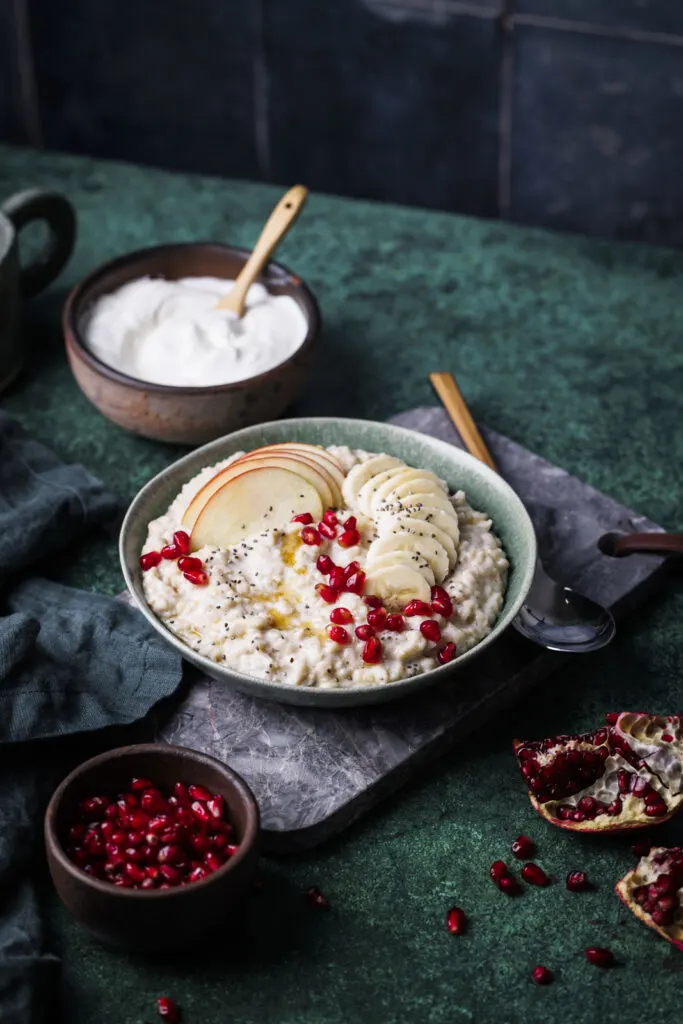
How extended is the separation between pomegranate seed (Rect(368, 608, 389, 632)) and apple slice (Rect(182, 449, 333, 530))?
0.29 metres

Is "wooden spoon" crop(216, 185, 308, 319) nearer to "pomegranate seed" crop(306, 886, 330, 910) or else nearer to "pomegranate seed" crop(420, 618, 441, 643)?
"pomegranate seed" crop(420, 618, 441, 643)

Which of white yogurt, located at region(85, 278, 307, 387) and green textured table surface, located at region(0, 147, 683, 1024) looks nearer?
green textured table surface, located at region(0, 147, 683, 1024)

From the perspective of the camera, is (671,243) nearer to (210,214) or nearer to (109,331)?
(210,214)

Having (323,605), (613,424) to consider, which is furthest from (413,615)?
(613,424)

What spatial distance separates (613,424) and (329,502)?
38.2 inches

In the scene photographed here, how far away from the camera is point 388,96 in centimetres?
414

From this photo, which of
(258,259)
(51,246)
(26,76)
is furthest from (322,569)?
(26,76)

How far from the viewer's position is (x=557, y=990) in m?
1.92

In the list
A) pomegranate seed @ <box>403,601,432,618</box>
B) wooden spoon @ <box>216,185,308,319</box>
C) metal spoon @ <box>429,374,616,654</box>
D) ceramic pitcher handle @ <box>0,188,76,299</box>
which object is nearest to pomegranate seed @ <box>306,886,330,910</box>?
pomegranate seed @ <box>403,601,432,618</box>

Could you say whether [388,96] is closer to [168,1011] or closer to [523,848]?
[523,848]

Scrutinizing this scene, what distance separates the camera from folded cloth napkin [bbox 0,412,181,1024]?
1.94 metres

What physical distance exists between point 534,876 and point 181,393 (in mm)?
1313

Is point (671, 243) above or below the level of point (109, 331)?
below

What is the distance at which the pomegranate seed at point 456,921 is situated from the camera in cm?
199
